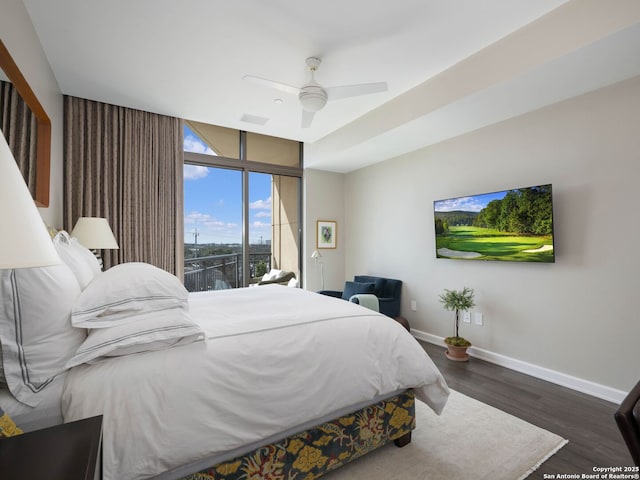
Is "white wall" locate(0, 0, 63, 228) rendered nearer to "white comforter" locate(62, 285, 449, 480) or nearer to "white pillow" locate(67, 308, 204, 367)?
"white pillow" locate(67, 308, 204, 367)

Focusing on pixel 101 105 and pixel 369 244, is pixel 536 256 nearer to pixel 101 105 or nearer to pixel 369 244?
pixel 369 244

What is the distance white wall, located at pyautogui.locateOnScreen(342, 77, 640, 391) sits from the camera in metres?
2.40

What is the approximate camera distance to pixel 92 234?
2.91 meters

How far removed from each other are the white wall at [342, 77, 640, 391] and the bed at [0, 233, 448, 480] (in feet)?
5.29

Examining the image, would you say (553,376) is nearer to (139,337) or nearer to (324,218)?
(139,337)

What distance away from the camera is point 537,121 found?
2.91 meters

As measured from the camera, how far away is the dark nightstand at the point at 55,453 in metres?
0.74

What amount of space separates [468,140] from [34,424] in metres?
3.93

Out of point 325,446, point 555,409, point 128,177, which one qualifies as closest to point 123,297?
point 325,446

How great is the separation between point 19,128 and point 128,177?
189cm

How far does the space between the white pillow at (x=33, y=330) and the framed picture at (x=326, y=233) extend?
3972 mm

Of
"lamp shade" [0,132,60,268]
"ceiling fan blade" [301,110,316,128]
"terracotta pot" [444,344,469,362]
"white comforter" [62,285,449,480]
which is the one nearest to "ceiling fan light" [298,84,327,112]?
"ceiling fan blade" [301,110,316,128]

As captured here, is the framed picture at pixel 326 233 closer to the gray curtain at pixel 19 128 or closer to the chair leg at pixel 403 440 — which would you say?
the chair leg at pixel 403 440

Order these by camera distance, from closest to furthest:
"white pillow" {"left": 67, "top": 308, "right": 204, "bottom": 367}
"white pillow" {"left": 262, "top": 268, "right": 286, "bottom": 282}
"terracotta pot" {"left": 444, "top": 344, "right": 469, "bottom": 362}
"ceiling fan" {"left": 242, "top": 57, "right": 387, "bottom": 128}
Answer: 1. "white pillow" {"left": 67, "top": 308, "right": 204, "bottom": 367}
2. "ceiling fan" {"left": 242, "top": 57, "right": 387, "bottom": 128}
3. "terracotta pot" {"left": 444, "top": 344, "right": 469, "bottom": 362}
4. "white pillow" {"left": 262, "top": 268, "right": 286, "bottom": 282}
